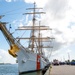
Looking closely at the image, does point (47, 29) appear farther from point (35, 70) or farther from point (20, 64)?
point (20, 64)

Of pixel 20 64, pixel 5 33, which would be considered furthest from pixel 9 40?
pixel 20 64

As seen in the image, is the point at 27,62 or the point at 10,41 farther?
the point at 27,62

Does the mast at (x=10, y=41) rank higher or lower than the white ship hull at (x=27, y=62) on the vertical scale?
higher

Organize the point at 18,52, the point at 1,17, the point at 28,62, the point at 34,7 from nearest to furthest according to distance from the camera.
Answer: the point at 1,17 < the point at 18,52 < the point at 28,62 < the point at 34,7

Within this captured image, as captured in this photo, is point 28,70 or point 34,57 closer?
point 28,70

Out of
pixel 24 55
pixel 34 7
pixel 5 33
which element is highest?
pixel 34 7

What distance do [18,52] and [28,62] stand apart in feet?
11.2

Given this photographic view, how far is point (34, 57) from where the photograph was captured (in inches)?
1657

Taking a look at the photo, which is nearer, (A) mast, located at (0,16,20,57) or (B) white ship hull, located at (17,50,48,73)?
(A) mast, located at (0,16,20,57)

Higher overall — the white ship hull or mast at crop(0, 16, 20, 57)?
mast at crop(0, 16, 20, 57)

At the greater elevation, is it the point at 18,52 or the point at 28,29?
the point at 28,29

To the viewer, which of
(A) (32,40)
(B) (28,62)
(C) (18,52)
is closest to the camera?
(C) (18,52)

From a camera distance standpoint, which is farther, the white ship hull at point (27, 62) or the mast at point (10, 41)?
the white ship hull at point (27, 62)

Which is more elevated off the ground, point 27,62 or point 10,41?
point 10,41
